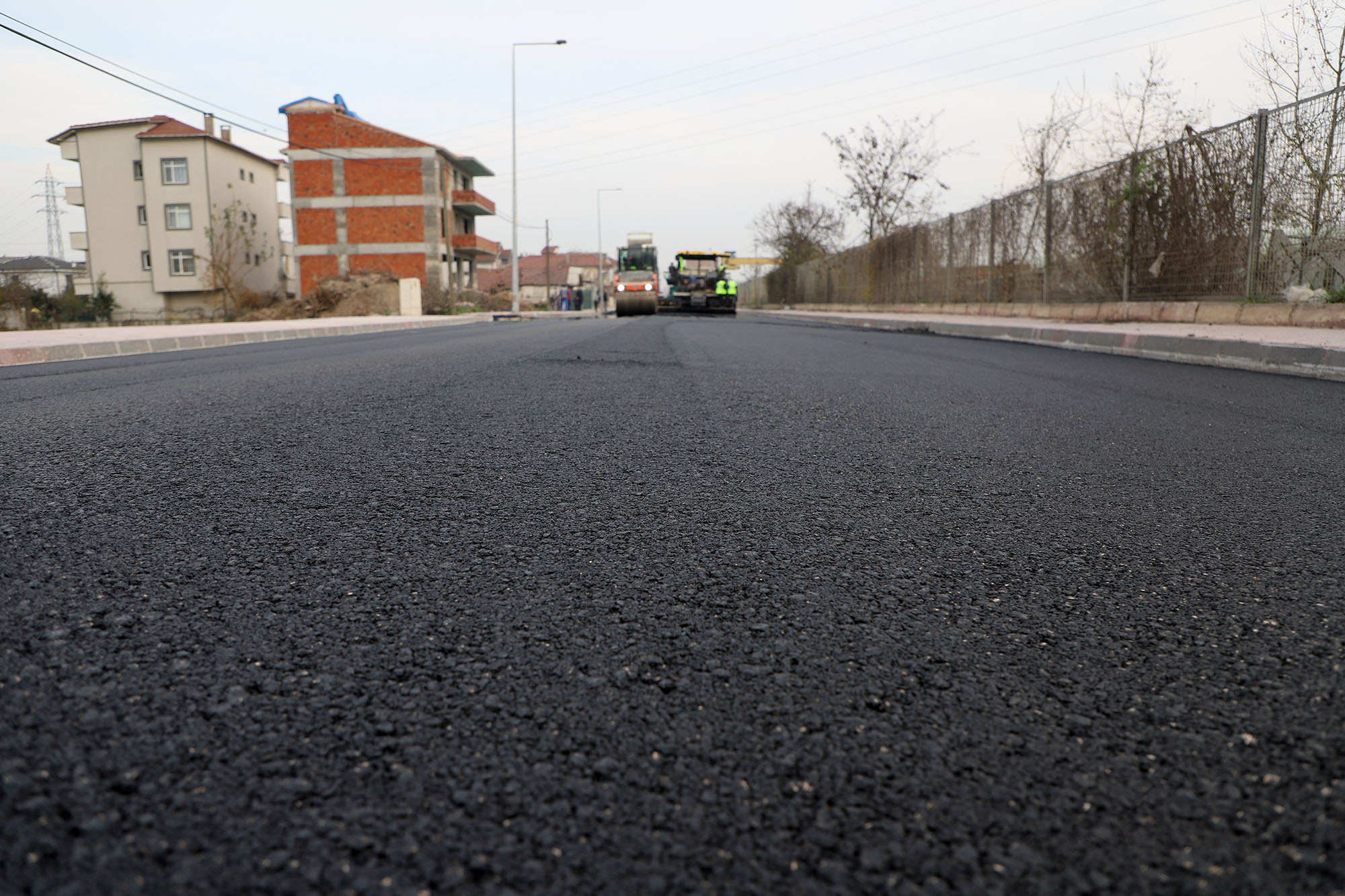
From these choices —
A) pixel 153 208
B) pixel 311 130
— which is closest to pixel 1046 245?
pixel 311 130

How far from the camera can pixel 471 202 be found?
51188 millimetres

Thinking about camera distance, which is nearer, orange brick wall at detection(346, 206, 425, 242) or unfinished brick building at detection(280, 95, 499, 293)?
unfinished brick building at detection(280, 95, 499, 293)

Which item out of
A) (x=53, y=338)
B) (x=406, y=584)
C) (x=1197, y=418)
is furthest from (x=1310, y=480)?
(x=53, y=338)

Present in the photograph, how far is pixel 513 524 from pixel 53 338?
1218cm

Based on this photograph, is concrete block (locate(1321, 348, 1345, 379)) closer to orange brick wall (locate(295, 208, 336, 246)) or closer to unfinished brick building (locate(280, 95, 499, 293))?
unfinished brick building (locate(280, 95, 499, 293))

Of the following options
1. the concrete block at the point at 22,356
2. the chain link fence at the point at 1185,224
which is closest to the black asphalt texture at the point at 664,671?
the concrete block at the point at 22,356

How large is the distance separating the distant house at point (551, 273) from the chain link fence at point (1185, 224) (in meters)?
68.8

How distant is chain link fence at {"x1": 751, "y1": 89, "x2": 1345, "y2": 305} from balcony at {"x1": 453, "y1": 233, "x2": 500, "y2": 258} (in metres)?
36.4

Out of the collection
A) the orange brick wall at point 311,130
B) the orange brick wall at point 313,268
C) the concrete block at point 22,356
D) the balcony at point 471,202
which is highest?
the orange brick wall at point 311,130

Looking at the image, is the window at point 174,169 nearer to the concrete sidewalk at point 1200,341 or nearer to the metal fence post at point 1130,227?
the concrete sidewalk at point 1200,341

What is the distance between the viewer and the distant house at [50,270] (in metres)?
56.4

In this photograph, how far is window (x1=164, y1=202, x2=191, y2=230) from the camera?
47594mm

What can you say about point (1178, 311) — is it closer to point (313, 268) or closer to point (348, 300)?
point (348, 300)

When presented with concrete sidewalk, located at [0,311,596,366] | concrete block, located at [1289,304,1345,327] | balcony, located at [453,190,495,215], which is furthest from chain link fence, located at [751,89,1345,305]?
balcony, located at [453,190,495,215]
